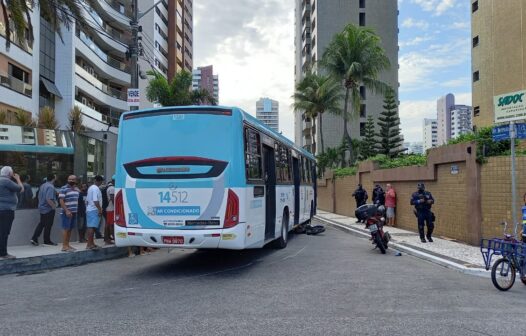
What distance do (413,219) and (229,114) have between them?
11763 mm

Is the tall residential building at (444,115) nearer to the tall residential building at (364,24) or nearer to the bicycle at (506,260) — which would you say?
the tall residential building at (364,24)

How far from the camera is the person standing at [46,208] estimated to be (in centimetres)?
1209

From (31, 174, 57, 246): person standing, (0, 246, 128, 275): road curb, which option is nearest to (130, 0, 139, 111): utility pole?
(31, 174, 57, 246): person standing

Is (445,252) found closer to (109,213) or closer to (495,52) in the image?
(109,213)

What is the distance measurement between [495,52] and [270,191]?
116 ft

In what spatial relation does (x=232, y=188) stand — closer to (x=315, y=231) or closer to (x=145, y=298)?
(x=145, y=298)

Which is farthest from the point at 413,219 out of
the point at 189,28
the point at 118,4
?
the point at 189,28

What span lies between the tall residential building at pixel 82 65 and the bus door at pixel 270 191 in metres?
8.15

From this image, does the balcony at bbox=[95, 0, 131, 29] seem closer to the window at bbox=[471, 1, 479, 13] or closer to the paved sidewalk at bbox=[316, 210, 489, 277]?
the window at bbox=[471, 1, 479, 13]

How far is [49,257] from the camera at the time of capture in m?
10.9

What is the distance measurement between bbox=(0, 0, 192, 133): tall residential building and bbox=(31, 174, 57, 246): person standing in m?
6.22

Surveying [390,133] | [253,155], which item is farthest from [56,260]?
[390,133]

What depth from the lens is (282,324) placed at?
19.9 feet

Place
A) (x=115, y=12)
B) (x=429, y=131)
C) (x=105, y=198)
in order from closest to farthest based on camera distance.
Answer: (x=105, y=198), (x=115, y=12), (x=429, y=131)
